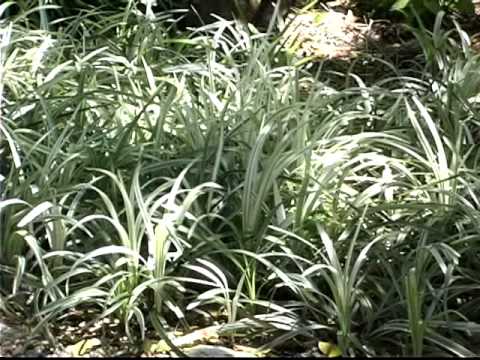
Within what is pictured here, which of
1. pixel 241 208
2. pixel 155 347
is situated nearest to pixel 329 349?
pixel 155 347

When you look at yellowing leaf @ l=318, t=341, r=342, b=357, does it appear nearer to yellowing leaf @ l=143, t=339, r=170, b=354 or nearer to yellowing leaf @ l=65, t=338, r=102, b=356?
yellowing leaf @ l=143, t=339, r=170, b=354

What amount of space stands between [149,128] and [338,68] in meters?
1.73

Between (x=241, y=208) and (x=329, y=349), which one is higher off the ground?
(x=241, y=208)

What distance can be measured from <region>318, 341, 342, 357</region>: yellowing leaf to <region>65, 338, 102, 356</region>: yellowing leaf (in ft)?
2.00

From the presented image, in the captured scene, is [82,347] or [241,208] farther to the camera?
[241,208]

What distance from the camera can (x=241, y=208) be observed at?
3061 mm

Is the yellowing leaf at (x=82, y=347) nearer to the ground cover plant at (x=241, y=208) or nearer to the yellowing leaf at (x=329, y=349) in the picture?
the ground cover plant at (x=241, y=208)

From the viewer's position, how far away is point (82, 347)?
2.64 metres

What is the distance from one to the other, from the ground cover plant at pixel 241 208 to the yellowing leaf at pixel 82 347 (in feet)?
0.22

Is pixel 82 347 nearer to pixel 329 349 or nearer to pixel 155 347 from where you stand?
pixel 155 347

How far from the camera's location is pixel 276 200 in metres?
3.05

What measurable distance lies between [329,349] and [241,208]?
631 mm

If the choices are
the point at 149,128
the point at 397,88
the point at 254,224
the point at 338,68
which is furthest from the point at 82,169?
the point at 338,68

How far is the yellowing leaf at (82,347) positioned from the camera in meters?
2.63
